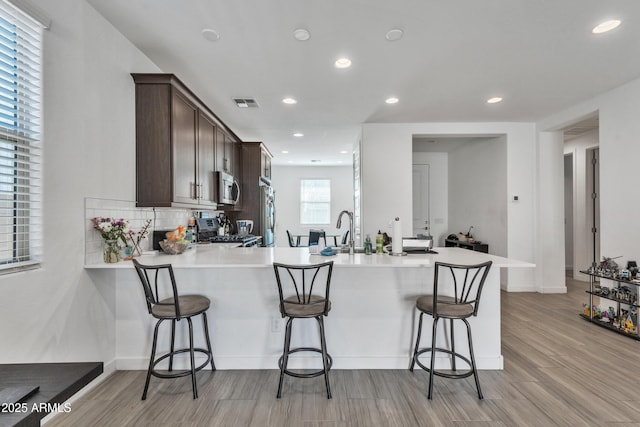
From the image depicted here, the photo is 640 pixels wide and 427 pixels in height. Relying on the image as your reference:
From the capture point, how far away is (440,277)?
243 cm

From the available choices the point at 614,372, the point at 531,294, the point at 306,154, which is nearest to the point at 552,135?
the point at 531,294

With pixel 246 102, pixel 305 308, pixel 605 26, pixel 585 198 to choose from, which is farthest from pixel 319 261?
pixel 585 198

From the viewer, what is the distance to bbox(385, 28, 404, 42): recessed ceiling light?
2.29 meters

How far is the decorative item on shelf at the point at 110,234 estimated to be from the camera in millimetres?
2145

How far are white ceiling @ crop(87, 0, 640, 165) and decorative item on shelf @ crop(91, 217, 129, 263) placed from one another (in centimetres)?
153

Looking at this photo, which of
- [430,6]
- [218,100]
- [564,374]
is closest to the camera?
[430,6]

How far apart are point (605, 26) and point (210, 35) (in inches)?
121

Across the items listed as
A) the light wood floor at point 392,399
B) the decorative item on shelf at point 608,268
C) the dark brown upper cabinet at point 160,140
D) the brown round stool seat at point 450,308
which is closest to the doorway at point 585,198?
the decorative item on shelf at point 608,268

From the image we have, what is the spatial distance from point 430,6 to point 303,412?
2.85 m

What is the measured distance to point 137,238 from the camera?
2.61m

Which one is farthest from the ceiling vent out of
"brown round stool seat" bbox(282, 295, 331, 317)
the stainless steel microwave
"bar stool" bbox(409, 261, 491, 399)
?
"bar stool" bbox(409, 261, 491, 399)

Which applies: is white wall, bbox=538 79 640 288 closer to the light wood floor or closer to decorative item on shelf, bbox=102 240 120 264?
the light wood floor

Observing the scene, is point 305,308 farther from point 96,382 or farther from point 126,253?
point 96,382

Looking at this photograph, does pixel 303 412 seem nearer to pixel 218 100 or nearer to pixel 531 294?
pixel 218 100
